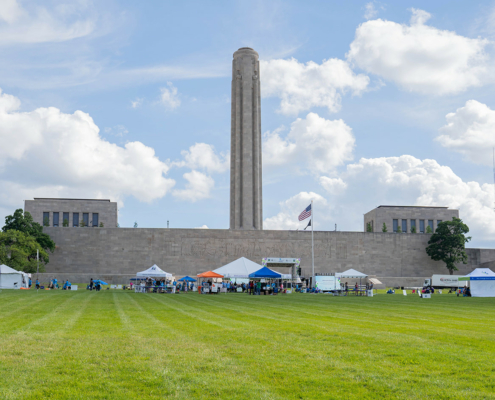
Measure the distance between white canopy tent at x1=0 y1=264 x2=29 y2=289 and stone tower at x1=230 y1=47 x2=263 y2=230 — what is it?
34483mm

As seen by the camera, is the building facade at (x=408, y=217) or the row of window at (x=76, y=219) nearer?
the row of window at (x=76, y=219)

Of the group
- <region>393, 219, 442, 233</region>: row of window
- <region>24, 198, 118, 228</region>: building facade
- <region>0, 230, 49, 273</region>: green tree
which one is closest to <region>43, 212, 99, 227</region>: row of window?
<region>24, 198, 118, 228</region>: building facade

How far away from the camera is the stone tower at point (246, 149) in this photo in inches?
2923

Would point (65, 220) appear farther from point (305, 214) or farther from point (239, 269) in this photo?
point (239, 269)

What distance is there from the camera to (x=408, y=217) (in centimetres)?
9150

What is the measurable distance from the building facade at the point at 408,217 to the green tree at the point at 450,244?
14.5m

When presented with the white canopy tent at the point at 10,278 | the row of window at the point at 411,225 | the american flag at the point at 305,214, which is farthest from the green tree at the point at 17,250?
the row of window at the point at 411,225

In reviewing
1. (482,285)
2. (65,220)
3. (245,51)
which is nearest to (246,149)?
(245,51)

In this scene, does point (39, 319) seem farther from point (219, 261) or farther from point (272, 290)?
point (219, 261)

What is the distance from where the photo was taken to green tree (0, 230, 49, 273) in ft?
181

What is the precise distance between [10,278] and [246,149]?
127 ft

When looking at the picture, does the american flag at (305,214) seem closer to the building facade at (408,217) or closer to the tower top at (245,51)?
the tower top at (245,51)

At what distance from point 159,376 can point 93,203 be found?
8429cm

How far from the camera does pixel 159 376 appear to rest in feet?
26.4
